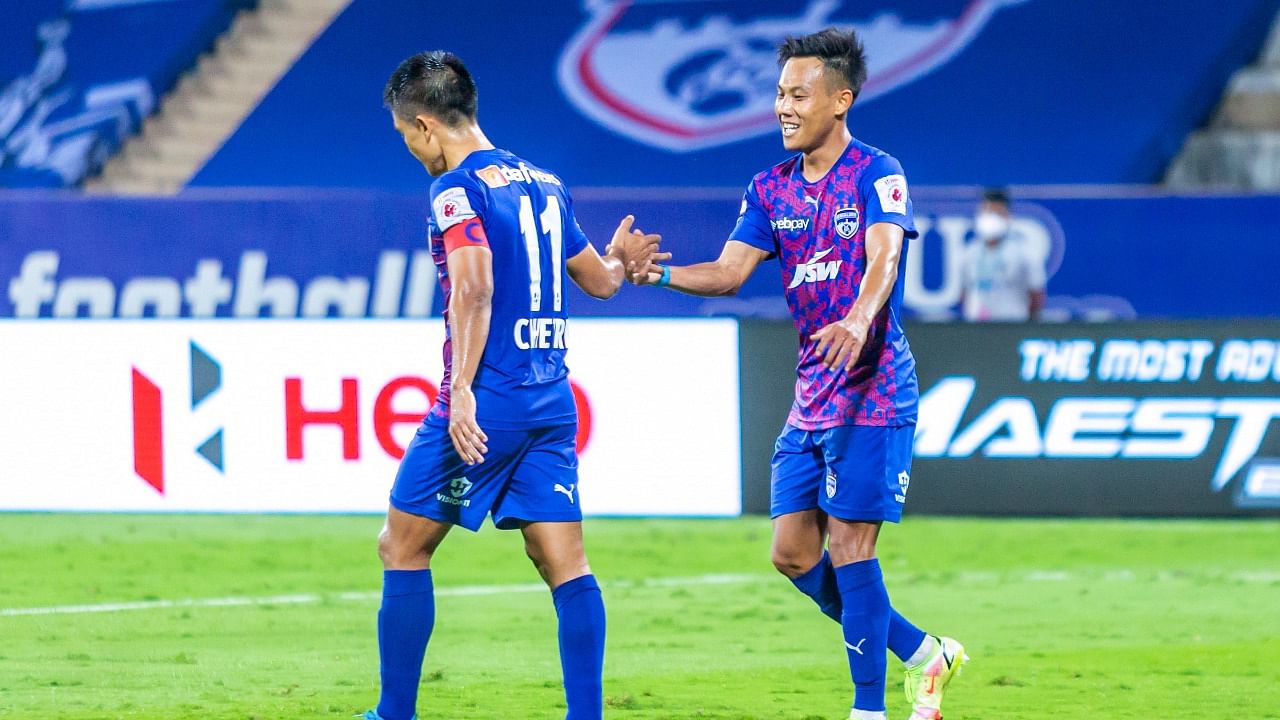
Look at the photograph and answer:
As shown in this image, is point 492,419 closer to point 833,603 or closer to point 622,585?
point 833,603

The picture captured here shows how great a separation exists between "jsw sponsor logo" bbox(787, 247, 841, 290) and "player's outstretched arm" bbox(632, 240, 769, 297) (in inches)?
7.2

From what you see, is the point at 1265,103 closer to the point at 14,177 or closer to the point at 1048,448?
the point at 1048,448

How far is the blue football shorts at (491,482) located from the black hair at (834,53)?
1.28 meters

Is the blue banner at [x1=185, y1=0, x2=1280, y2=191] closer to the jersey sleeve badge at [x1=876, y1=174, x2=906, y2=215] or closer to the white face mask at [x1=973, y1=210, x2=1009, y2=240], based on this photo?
the white face mask at [x1=973, y1=210, x2=1009, y2=240]

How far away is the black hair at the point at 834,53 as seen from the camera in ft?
17.1

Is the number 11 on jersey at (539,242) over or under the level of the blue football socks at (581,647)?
over

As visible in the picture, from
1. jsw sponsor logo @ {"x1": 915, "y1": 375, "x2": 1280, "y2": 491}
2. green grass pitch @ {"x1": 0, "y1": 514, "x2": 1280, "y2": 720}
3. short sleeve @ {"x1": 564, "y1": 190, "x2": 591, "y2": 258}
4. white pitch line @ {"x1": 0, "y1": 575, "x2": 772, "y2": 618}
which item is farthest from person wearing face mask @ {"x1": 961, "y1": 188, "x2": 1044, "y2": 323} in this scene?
short sleeve @ {"x1": 564, "y1": 190, "x2": 591, "y2": 258}

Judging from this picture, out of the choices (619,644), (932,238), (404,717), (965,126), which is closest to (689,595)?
(619,644)

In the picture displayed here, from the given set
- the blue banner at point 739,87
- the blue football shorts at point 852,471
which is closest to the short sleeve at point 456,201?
the blue football shorts at point 852,471

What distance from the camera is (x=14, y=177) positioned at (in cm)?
1866

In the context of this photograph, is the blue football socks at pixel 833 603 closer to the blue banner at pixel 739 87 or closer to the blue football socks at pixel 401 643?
the blue football socks at pixel 401 643

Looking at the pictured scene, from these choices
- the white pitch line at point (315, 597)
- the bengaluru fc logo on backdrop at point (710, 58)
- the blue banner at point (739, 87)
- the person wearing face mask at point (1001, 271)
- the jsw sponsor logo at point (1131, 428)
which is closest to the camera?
the white pitch line at point (315, 597)

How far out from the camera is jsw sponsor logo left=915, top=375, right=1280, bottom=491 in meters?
9.25

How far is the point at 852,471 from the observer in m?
5.14
